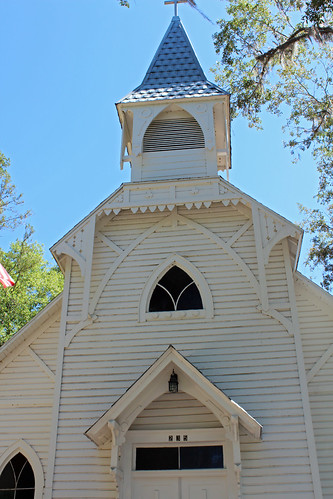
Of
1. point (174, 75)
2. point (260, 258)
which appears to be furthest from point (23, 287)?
point (260, 258)

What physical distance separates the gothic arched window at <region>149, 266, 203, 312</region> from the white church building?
2 cm

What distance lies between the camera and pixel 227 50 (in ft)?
50.0

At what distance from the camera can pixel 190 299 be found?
9562mm

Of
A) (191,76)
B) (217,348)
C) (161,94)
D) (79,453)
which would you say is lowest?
(79,453)

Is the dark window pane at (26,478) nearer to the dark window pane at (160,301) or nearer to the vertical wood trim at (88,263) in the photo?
the vertical wood trim at (88,263)

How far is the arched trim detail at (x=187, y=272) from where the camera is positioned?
30.7ft

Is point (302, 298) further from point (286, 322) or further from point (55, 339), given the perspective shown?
point (55, 339)

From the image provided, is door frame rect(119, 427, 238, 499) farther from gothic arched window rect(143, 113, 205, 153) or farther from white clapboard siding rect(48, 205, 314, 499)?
gothic arched window rect(143, 113, 205, 153)

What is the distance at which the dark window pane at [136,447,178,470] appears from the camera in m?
8.19

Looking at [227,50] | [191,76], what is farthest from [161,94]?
[227,50]

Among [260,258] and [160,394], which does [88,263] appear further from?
[260,258]

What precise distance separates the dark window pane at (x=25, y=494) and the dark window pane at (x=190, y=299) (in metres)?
4.18

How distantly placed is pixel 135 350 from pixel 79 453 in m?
1.95

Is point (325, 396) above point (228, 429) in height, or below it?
above
